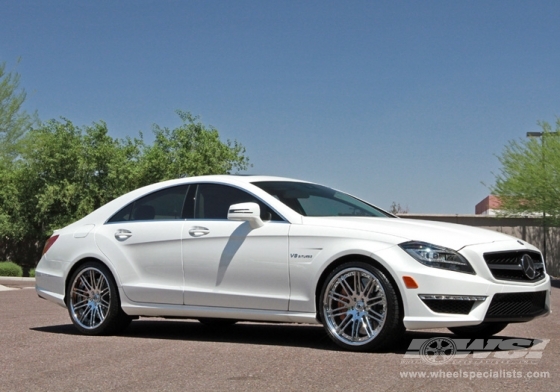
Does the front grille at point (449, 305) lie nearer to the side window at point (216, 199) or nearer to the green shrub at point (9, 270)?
the side window at point (216, 199)

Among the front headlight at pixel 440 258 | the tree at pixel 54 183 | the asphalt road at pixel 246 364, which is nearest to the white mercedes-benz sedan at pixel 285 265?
the front headlight at pixel 440 258

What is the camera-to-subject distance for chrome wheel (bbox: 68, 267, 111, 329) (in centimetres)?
950

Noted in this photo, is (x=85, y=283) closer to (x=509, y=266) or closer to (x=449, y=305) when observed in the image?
(x=449, y=305)

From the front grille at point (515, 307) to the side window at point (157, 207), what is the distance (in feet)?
11.2

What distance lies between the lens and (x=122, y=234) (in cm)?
952

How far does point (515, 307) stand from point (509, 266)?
0.35 m

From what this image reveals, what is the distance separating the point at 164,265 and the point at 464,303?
10.3ft

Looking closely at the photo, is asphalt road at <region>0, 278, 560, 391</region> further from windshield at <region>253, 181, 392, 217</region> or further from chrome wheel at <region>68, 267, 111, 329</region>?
windshield at <region>253, 181, 392, 217</region>

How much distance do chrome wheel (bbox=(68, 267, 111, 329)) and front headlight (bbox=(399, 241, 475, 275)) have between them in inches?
139

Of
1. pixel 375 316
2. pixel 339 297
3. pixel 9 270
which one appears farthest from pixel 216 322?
pixel 9 270

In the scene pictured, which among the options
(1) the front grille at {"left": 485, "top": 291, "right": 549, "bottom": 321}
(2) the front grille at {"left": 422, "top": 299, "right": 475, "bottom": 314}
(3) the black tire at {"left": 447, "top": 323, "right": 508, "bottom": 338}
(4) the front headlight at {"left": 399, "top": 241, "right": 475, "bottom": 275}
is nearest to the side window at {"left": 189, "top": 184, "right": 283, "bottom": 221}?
(4) the front headlight at {"left": 399, "top": 241, "right": 475, "bottom": 275}

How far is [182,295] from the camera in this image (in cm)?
894

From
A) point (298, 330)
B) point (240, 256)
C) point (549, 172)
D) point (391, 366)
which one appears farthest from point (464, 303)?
point (549, 172)

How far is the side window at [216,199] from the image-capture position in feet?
29.4
